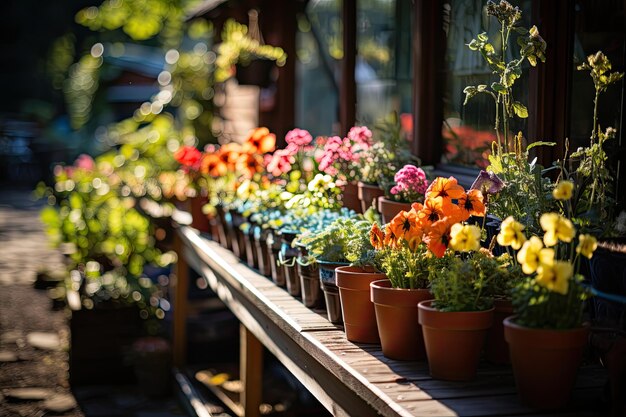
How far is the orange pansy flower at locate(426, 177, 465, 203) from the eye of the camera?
2520 millimetres

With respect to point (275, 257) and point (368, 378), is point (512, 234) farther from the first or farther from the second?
point (275, 257)

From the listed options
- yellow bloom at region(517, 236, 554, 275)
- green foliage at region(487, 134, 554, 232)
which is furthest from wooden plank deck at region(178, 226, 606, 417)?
green foliage at region(487, 134, 554, 232)

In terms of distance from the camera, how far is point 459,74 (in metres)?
3.84

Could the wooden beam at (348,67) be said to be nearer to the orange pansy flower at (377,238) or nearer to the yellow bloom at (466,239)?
the orange pansy flower at (377,238)

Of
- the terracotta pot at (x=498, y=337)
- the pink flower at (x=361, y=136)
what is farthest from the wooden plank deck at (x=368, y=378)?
the pink flower at (x=361, y=136)

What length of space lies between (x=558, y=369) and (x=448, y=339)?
10.9 inches

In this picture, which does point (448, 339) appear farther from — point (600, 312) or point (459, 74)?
point (459, 74)

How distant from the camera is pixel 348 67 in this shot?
16.0ft

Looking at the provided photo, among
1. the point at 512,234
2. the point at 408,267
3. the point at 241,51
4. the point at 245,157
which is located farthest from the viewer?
the point at 241,51

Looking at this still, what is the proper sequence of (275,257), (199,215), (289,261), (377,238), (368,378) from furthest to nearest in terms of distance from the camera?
(199,215), (275,257), (289,261), (377,238), (368,378)

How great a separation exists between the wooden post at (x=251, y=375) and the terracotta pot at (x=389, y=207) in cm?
100

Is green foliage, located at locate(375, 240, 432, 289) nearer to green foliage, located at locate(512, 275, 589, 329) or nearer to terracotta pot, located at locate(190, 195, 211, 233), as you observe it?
green foliage, located at locate(512, 275, 589, 329)

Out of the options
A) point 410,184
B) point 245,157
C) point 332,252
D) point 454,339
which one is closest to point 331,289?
point 332,252

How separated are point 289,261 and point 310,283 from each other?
0.32 m
